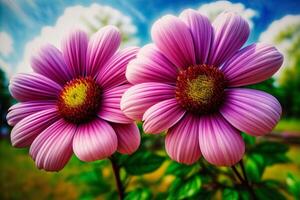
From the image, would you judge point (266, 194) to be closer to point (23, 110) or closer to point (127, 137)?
point (127, 137)

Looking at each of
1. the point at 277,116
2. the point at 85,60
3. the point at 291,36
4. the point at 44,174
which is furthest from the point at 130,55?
the point at 44,174

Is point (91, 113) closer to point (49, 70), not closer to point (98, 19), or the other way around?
point (49, 70)

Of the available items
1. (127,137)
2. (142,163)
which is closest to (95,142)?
(127,137)

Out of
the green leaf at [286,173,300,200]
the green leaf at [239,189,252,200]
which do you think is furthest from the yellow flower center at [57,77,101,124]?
the green leaf at [286,173,300,200]

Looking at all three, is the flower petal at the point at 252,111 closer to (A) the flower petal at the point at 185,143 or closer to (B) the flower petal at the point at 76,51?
(A) the flower petal at the point at 185,143

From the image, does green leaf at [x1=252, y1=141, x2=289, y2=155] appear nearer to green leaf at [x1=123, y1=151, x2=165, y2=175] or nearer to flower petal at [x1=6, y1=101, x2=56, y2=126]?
green leaf at [x1=123, y1=151, x2=165, y2=175]

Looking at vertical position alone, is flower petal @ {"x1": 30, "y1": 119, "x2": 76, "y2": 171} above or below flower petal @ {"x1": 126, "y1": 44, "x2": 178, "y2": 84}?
below

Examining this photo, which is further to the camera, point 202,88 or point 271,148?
point 271,148
